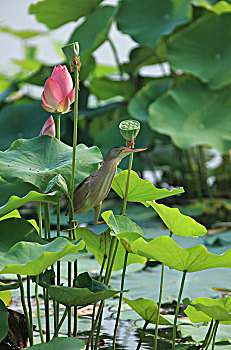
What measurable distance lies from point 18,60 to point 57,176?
113 inches

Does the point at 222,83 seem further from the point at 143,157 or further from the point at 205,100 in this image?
the point at 143,157

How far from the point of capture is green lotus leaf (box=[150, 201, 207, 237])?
0.69 metres

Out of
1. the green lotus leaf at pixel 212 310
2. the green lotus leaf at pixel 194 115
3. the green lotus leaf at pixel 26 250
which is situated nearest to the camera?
the green lotus leaf at pixel 26 250

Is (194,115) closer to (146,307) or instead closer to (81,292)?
(146,307)

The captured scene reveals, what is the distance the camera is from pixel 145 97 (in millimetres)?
2352

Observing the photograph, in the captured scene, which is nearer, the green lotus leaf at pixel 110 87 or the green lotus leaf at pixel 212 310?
the green lotus leaf at pixel 212 310

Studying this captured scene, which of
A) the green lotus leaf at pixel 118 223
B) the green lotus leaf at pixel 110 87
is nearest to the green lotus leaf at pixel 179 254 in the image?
the green lotus leaf at pixel 118 223

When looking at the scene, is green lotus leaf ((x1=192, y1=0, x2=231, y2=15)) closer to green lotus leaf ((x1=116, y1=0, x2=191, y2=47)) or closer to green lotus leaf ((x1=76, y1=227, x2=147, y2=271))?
green lotus leaf ((x1=116, y1=0, x2=191, y2=47))

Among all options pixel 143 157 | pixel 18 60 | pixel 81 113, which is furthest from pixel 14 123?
pixel 18 60

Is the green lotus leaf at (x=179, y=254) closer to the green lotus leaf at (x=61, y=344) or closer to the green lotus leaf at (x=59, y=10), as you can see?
the green lotus leaf at (x=61, y=344)

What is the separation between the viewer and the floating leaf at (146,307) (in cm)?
75

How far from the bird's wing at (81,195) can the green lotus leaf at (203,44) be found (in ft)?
5.19

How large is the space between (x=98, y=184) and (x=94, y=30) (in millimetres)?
1686

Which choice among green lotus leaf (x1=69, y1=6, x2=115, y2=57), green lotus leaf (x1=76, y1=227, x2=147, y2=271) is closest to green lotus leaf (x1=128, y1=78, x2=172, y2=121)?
green lotus leaf (x1=69, y1=6, x2=115, y2=57)
